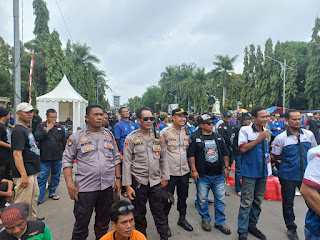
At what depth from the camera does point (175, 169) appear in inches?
143

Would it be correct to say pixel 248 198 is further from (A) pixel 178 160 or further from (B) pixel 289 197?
(A) pixel 178 160

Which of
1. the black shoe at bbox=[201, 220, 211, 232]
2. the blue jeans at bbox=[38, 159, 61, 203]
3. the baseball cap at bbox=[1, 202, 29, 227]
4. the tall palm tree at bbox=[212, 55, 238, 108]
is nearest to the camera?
the baseball cap at bbox=[1, 202, 29, 227]

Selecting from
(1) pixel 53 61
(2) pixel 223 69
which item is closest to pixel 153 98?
(2) pixel 223 69

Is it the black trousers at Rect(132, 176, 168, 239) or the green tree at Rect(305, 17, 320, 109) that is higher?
the green tree at Rect(305, 17, 320, 109)

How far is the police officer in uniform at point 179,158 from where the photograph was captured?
3662 mm

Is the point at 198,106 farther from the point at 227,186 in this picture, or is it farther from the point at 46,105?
the point at 227,186

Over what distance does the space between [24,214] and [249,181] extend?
2.99 meters

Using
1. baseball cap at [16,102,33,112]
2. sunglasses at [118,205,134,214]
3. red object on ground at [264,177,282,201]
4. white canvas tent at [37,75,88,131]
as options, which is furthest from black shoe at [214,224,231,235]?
white canvas tent at [37,75,88,131]

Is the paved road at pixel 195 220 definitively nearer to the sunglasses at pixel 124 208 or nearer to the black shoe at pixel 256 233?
the black shoe at pixel 256 233

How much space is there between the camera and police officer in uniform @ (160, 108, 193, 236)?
3662mm

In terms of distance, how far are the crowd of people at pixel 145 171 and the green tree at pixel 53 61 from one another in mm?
22479

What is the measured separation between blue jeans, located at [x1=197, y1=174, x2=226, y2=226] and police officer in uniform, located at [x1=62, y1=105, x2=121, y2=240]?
1.57 m

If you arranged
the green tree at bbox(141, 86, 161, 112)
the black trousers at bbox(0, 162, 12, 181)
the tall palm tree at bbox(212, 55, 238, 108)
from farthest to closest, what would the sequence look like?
the green tree at bbox(141, 86, 161, 112) < the tall palm tree at bbox(212, 55, 238, 108) < the black trousers at bbox(0, 162, 12, 181)

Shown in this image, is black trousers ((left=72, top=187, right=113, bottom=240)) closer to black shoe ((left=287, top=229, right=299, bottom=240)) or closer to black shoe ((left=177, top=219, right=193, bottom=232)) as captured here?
black shoe ((left=177, top=219, right=193, bottom=232))
